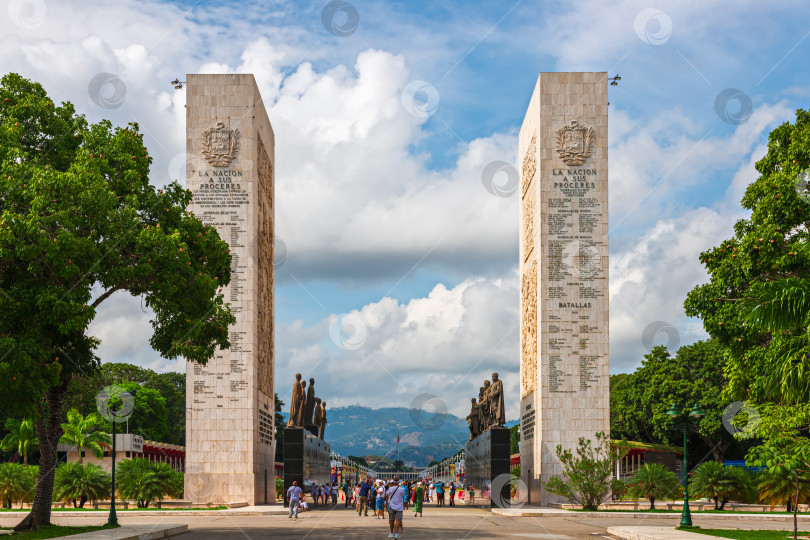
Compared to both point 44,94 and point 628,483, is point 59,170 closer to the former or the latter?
point 44,94

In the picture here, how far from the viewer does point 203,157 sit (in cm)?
4709

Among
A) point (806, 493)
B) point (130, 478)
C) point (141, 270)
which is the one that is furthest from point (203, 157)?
point (806, 493)

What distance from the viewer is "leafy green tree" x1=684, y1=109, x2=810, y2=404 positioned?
93.1ft

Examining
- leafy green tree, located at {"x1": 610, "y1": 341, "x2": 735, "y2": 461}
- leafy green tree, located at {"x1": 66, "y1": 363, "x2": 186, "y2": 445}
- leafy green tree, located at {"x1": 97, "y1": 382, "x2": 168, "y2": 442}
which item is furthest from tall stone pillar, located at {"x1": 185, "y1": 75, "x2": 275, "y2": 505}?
leafy green tree, located at {"x1": 97, "y1": 382, "x2": 168, "y2": 442}

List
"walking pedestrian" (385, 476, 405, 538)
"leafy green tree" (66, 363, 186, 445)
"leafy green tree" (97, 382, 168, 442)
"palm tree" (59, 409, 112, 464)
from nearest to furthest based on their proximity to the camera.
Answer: "walking pedestrian" (385, 476, 405, 538) < "palm tree" (59, 409, 112, 464) < "leafy green tree" (66, 363, 186, 445) < "leafy green tree" (97, 382, 168, 442)

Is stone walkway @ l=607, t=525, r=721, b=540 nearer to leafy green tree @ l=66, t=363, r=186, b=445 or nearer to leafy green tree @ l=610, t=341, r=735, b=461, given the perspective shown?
leafy green tree @ l=610, t=341, r=735, b=461

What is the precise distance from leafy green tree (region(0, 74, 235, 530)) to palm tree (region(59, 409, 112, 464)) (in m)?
30.7

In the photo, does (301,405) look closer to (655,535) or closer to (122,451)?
(122,451)

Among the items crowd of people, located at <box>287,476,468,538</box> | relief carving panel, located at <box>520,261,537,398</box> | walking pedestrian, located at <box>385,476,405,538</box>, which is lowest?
crowd of people, located at <box>287,476,468,538</box>

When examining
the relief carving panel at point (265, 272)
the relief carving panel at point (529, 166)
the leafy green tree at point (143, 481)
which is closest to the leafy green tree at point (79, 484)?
the leafy green tree at point (143, 481)

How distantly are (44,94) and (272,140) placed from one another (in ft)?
104

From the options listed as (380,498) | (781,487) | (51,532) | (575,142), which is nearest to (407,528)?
(380,498)

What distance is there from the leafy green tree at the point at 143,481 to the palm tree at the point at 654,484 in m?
21.2

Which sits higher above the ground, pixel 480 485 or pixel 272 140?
pixel 272 140
